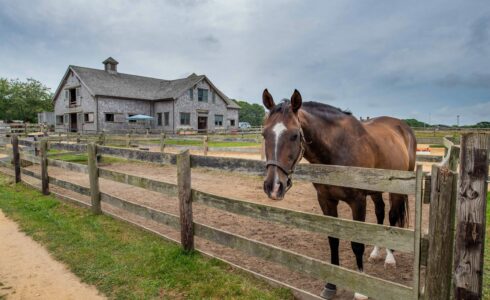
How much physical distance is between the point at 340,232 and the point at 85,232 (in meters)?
4.28

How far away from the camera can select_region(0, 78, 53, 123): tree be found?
4494cm

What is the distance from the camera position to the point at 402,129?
5152 mm

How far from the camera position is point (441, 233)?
79.3 inches

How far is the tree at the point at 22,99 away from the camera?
4494 centimetres

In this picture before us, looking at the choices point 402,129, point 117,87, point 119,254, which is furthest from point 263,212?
point 117,87

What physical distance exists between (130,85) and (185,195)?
33.6 m

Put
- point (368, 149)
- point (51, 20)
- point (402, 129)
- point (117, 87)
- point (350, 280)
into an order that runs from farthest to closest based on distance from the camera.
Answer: point (117, 87)
point (51, 20)
point (402, 129)
point (368, 149)
point (350, 280)

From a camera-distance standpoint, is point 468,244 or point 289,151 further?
point 289,151

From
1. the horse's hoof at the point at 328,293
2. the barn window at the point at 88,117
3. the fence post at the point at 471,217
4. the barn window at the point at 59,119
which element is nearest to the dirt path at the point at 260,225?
the horse's hoof at the point at 328,293

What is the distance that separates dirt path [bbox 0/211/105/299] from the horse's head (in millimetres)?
2298

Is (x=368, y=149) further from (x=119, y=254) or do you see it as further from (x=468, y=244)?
(x=119, y=254)

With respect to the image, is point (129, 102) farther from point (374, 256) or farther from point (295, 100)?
point (295, 100)

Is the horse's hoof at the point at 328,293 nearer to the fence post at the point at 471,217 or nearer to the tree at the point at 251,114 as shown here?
the fence post at the point at 471,217

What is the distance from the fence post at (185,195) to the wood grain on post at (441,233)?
275 centimetres
